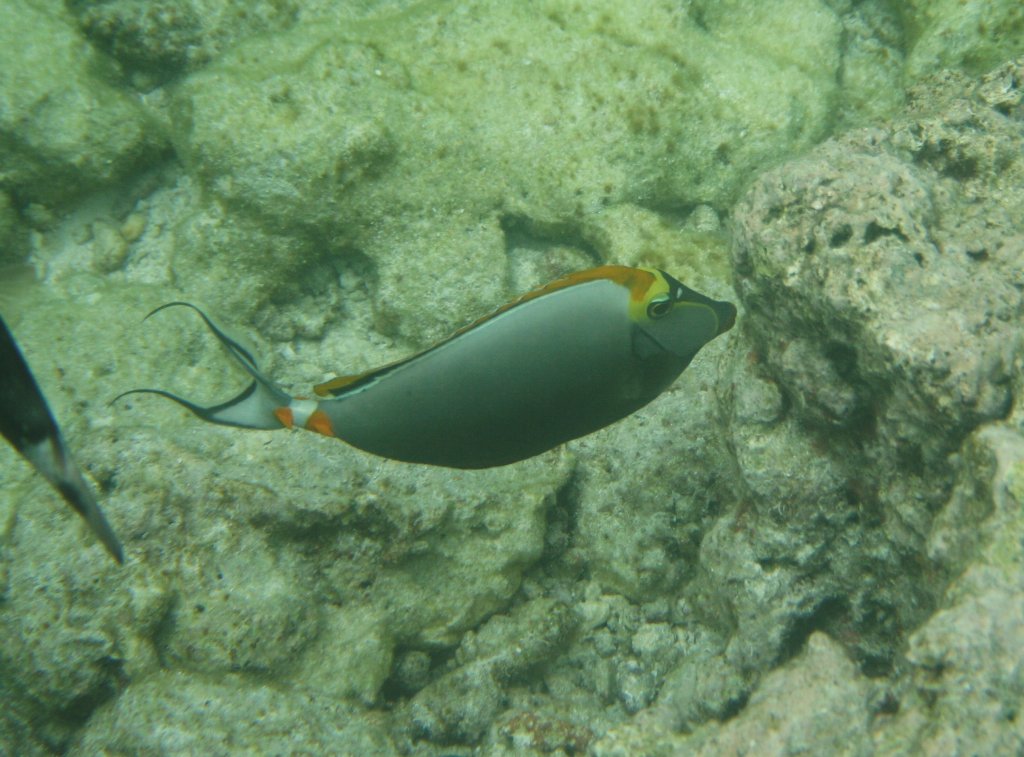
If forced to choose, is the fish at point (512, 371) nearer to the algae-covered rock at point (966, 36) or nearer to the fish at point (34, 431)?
the fish at point (34, 431)

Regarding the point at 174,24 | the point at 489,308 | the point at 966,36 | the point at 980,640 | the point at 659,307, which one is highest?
the point at 966,36

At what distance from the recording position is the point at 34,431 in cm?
123

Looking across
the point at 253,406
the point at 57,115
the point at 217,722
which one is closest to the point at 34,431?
the point at 253,406

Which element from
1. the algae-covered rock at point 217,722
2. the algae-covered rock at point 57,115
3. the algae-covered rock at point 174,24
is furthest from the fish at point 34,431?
the algae-covered rock at point 174,24

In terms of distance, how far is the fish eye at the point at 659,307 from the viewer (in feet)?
5.32

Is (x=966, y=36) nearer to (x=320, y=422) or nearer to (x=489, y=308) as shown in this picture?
(x=489, y=308)

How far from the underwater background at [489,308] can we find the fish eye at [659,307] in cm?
69

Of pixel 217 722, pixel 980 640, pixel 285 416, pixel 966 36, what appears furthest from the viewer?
pixel 966 36

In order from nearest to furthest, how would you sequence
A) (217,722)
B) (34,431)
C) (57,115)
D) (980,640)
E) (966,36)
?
(34,431), (980,640), (217,722), (966,36), (57,115)

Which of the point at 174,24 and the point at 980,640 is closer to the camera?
the point at 980,640

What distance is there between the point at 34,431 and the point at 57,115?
4.11m

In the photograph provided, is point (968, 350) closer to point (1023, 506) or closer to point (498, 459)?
point (1023, 506)

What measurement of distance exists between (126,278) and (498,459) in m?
3.89

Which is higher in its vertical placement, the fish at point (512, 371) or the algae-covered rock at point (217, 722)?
the fish at point (512, 371)
